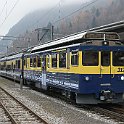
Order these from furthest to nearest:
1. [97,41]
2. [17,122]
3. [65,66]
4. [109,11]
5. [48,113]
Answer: [109,11] → [65,66] → [97,41] → [48,113] → [17,122]

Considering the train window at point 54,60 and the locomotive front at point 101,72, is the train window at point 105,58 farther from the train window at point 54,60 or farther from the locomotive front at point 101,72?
the train window at point 54,60

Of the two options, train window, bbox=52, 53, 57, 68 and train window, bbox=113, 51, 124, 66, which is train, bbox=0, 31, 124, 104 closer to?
train window, bbox=113, 51, 124, 66

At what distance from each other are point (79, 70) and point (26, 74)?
14.0 meters

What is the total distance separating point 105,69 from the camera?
1456 centimetres

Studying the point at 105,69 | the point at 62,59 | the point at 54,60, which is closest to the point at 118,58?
the point at 105,69

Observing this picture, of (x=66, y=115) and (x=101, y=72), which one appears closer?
(x=66, y=115)

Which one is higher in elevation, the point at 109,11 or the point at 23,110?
the point at 109,11

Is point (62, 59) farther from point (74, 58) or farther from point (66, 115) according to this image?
point (66, 115)

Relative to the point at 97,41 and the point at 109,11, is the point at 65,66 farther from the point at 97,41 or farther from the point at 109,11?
the point at 109,11

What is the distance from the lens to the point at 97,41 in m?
14.6

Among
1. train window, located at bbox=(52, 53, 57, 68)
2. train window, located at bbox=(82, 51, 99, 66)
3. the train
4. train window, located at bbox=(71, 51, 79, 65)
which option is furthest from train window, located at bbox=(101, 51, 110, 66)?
train window, located at bbox=(52, 53, 57, 68)

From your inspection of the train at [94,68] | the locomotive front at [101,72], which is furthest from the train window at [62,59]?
the locomotive front at [101,72]

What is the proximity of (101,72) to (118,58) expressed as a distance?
1077mm

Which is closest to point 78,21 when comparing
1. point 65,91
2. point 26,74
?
point 26,74
